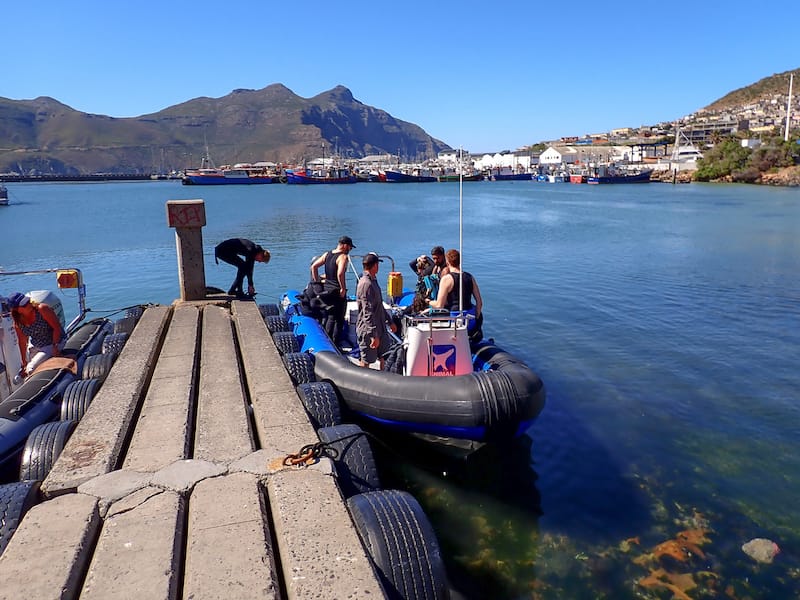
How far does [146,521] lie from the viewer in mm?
3570

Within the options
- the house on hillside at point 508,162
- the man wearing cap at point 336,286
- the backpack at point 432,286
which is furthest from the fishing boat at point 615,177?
the man wearing cap at point 336,286

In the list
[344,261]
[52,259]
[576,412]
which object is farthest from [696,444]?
[52,259]

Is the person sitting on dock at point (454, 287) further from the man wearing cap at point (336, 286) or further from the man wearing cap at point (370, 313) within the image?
the man wearing cap at point (336, 286)

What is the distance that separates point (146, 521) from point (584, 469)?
17.9 feet

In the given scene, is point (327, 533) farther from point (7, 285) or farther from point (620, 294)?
point (7, 285)

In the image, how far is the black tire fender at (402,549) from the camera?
3381 millimetres

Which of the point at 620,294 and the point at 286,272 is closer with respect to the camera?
the point at 620,294

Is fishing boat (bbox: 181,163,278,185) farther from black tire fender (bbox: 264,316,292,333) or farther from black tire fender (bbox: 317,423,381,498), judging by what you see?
black tire fender (bbox: 317,423,381,498)

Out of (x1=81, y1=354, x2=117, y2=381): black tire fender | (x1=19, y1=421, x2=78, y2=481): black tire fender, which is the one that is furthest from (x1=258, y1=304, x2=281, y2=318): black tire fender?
(x1=19, y1=421, x2=78, y2=481): black tire fender

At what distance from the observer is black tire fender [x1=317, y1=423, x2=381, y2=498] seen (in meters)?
4.51

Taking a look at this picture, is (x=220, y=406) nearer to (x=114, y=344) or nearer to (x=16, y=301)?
(x=114, y=344)

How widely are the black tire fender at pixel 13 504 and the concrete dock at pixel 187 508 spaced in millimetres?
92

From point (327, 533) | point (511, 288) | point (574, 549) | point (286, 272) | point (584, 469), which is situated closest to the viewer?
point (327, 533)

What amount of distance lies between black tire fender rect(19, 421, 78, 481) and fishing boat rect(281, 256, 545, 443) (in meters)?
2.73
